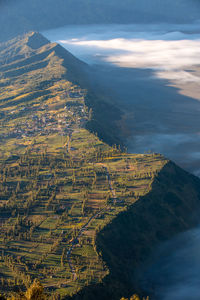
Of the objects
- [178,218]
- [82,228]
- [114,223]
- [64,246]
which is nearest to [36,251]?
[64,246]

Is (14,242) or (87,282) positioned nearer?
(87,282)

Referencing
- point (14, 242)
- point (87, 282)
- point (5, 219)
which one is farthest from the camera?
point (5, 219)

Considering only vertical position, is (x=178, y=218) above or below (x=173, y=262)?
above

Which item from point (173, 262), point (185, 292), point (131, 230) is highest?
point (131, 230)

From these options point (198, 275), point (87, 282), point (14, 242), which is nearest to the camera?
point (87, 282)

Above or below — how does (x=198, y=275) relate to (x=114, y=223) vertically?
below

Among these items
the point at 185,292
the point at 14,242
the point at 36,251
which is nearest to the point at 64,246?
the point at 36,251

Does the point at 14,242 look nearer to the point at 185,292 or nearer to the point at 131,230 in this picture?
the point at 131,230

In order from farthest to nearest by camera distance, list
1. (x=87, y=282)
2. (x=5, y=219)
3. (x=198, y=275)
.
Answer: (x=5, y=219), (x=198, y=275), (x=87, y=282)

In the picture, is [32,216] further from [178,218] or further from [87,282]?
[178,218]
